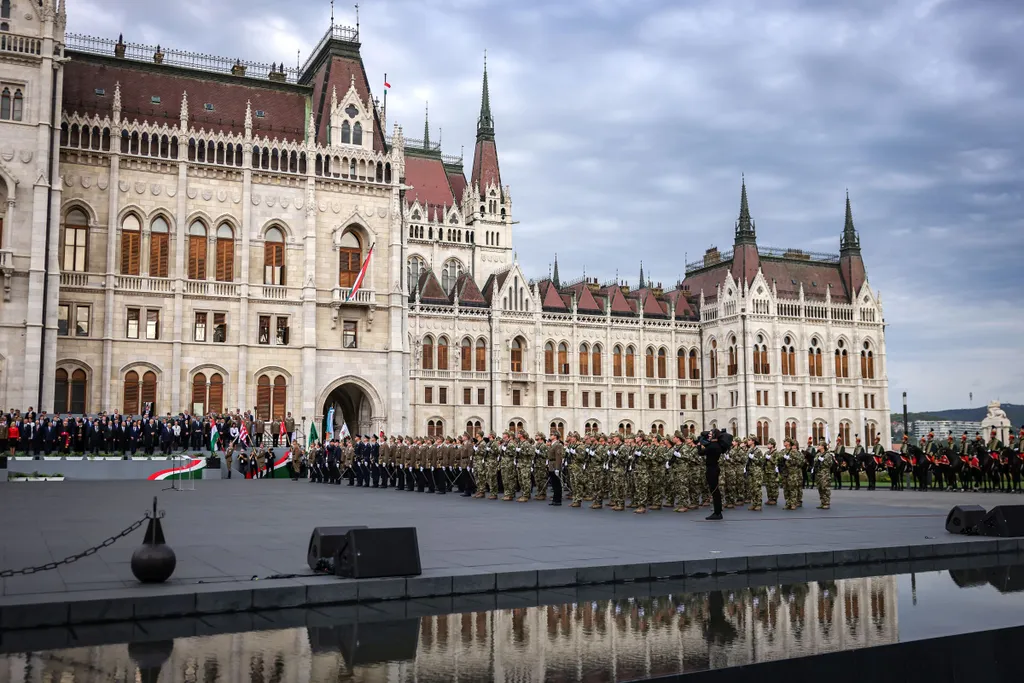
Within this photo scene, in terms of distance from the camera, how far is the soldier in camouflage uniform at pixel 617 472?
2198 cm

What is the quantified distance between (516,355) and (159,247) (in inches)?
1344

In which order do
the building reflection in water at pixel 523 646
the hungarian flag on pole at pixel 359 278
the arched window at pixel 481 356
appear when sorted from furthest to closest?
the arched window at pixel 481 356 → the hungarian flag on pole at pixel 359 278 → the building reflection in water at pixel 523 646

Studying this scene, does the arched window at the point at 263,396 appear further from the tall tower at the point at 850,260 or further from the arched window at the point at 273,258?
the tall tower at the point at 850,260

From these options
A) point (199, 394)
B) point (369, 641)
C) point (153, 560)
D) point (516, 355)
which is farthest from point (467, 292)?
point (369, 641)

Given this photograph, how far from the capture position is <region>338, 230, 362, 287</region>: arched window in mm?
47094

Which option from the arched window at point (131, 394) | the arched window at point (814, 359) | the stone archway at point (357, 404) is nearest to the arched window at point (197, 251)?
the arched window at point (131, 394)

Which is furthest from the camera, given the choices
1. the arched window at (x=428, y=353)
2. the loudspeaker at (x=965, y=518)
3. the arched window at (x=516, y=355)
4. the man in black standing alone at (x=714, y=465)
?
the arched window at (x=516, y=355)

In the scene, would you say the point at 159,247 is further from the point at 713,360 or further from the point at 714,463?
the point at 713,360

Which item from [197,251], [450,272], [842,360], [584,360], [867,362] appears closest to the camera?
[197,251]

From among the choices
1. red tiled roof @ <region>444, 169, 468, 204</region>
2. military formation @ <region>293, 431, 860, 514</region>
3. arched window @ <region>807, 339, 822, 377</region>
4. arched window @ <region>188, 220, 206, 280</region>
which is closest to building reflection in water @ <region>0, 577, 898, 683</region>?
military formation @ <region>293, 431, 860, 514</region>

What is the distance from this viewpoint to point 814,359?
83750mm

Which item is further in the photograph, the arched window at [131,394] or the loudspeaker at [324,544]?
the arched window at [131,394]

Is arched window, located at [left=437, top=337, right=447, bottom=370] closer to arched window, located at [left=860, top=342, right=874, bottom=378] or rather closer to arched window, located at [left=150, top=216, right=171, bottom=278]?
arched window, located at [left=150, top=216, right=171, bottom=278]

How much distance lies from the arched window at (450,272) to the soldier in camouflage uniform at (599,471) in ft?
199
